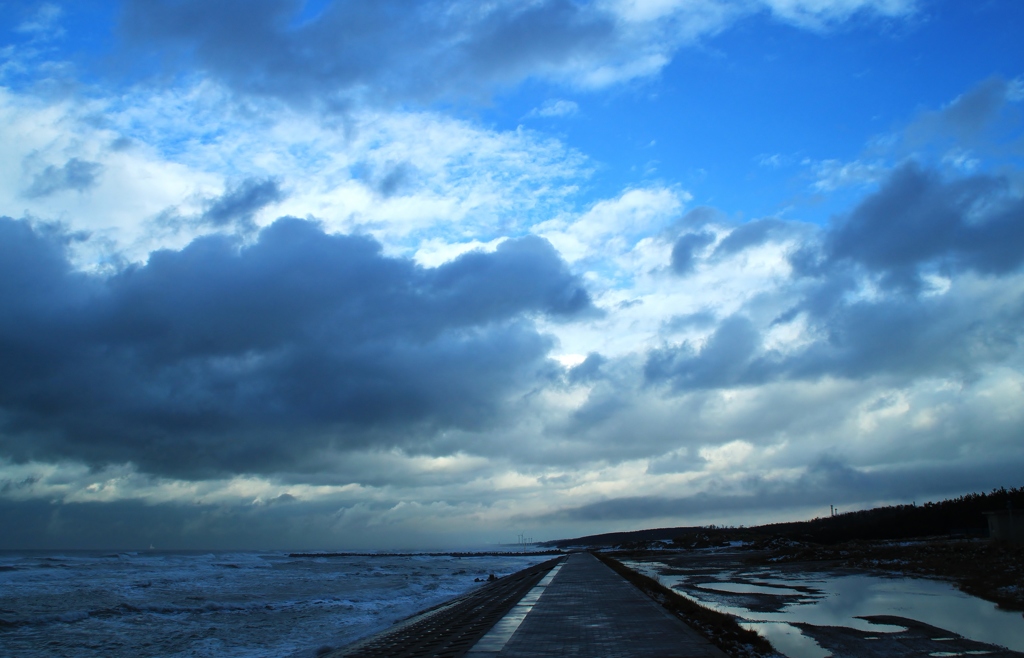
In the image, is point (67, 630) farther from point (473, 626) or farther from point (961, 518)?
point (961, 518)

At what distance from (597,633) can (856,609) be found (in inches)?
442

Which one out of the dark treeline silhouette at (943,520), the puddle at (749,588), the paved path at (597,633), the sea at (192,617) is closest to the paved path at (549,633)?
the paved path at (597,633)

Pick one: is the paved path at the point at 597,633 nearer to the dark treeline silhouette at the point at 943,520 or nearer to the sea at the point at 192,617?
the sea at the point at 192,617

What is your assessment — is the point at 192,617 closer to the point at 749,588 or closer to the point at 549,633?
the point at 549,633

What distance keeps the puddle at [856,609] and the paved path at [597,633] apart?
105 inches

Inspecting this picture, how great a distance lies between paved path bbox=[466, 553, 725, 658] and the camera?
42.9ft

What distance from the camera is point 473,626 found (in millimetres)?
19484

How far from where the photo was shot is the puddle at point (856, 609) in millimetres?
15664

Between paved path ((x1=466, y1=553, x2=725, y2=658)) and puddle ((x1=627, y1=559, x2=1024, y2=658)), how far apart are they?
2672mm

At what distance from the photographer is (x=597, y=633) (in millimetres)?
15773

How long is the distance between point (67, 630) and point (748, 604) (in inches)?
1032

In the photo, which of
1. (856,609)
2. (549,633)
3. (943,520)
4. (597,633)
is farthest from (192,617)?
(943,520)

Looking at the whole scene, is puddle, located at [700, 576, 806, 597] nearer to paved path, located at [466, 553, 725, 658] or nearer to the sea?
paved path, located at [466, 553, 725, 658]

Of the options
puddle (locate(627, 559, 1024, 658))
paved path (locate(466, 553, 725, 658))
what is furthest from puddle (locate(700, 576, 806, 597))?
paved path (locate(466, 553, 725, 658))
